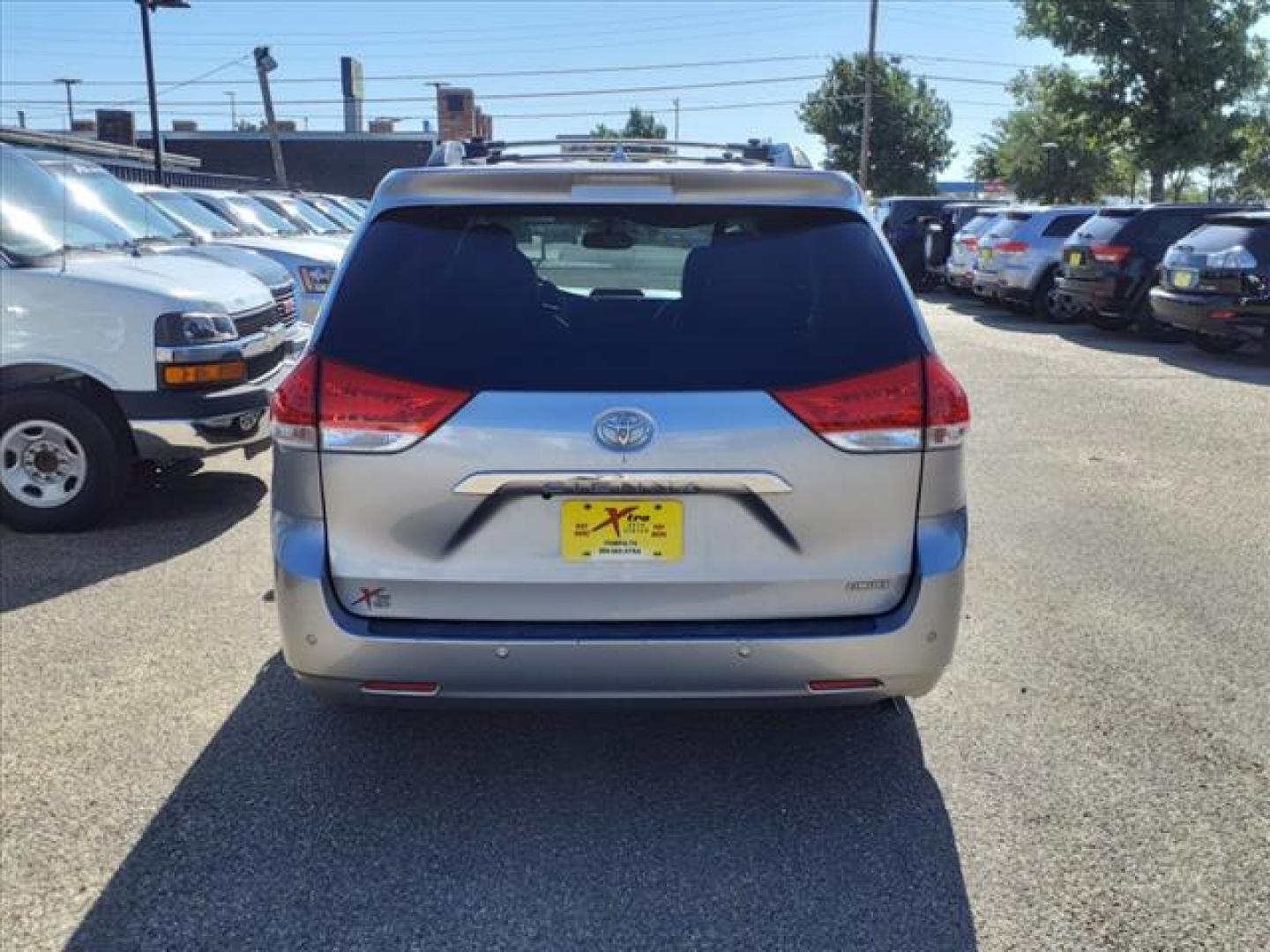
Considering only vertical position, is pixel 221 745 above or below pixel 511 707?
below

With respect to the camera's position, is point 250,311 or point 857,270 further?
point 250,311

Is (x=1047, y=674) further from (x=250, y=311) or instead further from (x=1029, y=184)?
(x=1029, y=184)

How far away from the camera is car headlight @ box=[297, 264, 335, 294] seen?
10133 millimetres

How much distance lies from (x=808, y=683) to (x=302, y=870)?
141cm

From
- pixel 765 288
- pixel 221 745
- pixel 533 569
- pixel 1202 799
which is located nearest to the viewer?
pixel 533 569

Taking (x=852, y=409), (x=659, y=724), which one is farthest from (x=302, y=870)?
(x=852, y=409)

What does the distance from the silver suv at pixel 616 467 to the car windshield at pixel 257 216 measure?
34.3ft

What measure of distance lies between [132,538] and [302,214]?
1011 centimetres

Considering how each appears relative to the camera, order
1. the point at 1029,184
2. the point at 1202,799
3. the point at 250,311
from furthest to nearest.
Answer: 1. the point at 1029,184
2. the point at 250,311
3. the point at 1202,799

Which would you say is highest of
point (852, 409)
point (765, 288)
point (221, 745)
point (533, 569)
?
point (765, 288)

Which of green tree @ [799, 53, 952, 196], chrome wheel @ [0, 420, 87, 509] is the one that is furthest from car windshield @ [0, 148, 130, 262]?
green tree @ [799, 53, 952, 196]

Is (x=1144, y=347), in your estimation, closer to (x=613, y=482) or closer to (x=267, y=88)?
(x=613, y=482)

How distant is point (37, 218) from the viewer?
637 centimetres

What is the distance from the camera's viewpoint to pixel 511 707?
3.01 m
